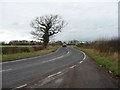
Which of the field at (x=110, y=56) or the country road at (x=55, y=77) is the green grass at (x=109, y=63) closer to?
the field at (x=110, y=56)

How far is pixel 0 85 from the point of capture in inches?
431

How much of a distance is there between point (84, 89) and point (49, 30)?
64.4m

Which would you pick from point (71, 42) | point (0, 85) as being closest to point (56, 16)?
point (0, 85)

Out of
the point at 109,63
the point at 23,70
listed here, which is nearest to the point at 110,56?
the point at 109,63

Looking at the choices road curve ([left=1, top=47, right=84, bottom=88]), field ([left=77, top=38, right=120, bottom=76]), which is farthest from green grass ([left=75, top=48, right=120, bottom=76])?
road curve ([left=1, top=47, right=84, bottom=88])

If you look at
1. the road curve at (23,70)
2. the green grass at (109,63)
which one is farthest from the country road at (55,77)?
the green grass at (109,63)

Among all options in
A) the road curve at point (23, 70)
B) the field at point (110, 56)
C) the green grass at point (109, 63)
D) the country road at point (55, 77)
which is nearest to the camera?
the country road at point (55, 77)

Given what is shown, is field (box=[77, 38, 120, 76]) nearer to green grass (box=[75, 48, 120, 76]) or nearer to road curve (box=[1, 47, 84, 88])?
green grass (box=[75, 48, 120, 76])

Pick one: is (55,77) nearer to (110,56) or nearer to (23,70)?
(23,70)

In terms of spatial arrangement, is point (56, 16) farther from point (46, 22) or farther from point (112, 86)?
point (112, 86)

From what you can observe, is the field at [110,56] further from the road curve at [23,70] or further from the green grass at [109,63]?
the road curve at [23,70]

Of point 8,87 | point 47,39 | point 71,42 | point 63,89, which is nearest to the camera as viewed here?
point 63,89

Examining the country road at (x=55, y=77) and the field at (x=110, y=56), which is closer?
the country road at (x=55, y=77)

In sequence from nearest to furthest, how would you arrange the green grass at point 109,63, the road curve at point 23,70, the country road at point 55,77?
the country road at point 55,77 < the road curve at point 23,70 < the green grass at point 109,63
